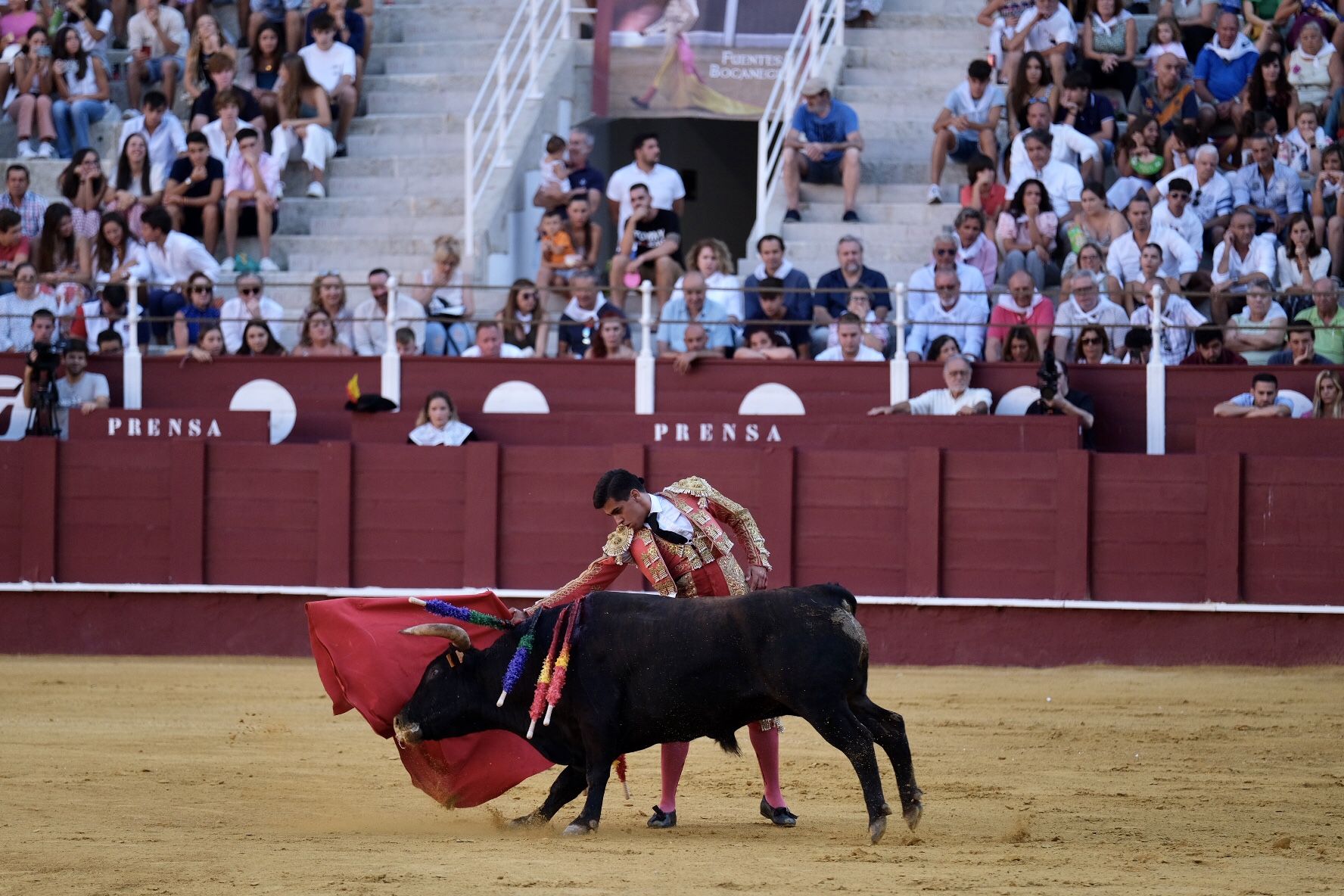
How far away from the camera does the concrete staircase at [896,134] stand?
12180 mm

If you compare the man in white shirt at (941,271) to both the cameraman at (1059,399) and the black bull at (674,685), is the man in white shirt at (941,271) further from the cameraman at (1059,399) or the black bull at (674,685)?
the black bull at (674,685)

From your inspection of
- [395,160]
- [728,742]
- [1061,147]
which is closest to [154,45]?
[395,160]

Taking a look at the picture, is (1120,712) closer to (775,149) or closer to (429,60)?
(775,149)

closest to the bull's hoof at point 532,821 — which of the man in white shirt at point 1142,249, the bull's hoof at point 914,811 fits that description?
the bull's hoof at point 914,811

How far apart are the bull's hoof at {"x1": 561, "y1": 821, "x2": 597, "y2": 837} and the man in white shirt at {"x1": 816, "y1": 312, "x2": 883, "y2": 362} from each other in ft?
16.9

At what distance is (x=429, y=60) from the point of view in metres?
14.5

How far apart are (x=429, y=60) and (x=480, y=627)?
9118 millimetres

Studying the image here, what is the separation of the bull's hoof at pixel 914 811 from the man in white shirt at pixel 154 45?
10.1m

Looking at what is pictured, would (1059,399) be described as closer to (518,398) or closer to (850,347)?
(850,347)

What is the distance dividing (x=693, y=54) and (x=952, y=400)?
4620 mm

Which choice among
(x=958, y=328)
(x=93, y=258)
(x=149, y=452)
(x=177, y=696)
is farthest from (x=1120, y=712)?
(x=93, y=258)

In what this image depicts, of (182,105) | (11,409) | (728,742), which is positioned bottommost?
(728,742)

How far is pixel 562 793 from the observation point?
5.90 metres

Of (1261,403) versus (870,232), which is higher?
(870,232)
